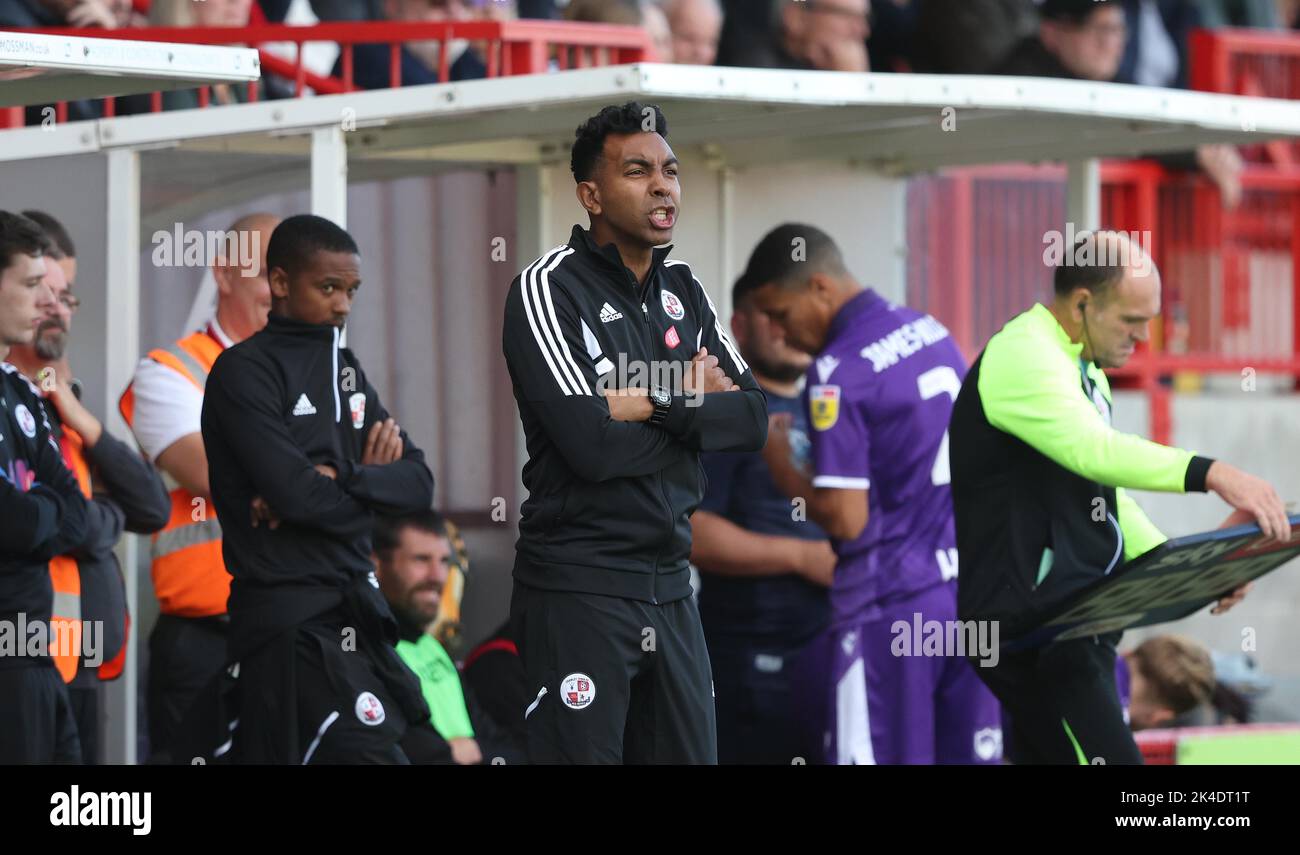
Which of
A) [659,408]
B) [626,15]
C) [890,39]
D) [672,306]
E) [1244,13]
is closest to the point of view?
[659,408]

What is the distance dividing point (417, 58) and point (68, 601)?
12.7ft

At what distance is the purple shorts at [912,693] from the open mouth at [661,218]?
2323 millimetres

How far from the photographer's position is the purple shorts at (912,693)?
6730 mm

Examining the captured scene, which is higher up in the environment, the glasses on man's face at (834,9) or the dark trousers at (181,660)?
the glasses on man's face at (834,9)

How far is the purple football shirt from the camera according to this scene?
6.69m

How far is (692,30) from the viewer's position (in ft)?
32.2

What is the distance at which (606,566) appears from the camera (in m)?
4.70

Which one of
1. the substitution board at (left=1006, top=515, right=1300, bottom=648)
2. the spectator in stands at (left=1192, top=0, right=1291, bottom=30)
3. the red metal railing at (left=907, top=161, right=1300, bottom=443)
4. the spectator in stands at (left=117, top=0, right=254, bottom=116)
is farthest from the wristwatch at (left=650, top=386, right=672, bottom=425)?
the spectator in stands at (left=1192, top=0, right=1291, bottom=30)

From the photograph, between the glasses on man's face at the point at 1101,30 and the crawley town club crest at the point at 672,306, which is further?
the glasses on man's face at the point at 1101,30

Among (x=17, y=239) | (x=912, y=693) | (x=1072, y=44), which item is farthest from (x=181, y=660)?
(x=1072, y=44)

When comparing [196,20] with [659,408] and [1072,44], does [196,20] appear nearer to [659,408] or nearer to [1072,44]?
[659,408]
